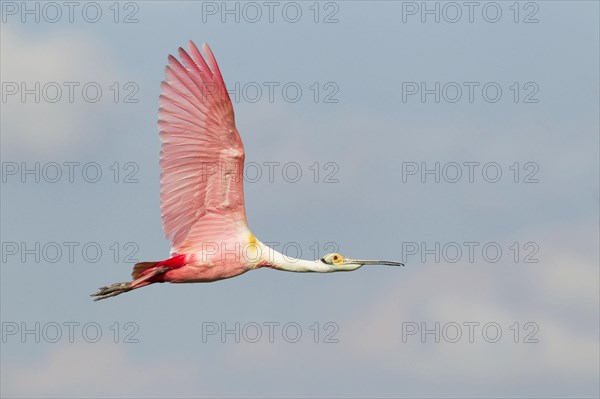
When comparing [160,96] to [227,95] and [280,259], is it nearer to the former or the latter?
[227,95]

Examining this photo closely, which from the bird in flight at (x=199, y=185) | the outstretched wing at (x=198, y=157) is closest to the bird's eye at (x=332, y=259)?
the bird in flight at (x=199, y=185)

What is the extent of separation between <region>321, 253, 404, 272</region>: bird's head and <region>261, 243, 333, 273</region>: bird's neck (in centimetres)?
10

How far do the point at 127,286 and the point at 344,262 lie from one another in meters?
3.80

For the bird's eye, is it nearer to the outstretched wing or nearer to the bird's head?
the bird's head

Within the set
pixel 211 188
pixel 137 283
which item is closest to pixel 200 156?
pixel 211 188

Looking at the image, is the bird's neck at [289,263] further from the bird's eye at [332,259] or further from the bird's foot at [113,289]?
the bird's foot at [113,289]

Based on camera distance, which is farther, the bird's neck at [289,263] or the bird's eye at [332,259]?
the bird's eye at [332,259]

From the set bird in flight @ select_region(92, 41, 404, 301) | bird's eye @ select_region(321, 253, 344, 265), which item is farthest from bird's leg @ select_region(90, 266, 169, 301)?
bird's eye @ select_region(321, 253, 344, 265)

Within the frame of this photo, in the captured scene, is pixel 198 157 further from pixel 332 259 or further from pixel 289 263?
pixel 332 259

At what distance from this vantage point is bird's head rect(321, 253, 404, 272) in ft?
76.7

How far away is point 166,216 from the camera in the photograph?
21.7 m

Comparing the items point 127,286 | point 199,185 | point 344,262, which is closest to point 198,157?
point 199,185

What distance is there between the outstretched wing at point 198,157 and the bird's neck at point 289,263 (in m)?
0.62

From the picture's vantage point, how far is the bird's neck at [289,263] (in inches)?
877
